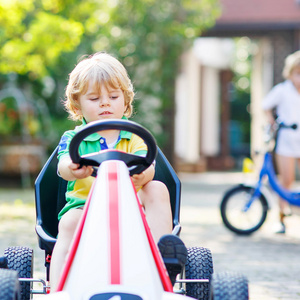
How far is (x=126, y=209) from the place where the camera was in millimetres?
2256

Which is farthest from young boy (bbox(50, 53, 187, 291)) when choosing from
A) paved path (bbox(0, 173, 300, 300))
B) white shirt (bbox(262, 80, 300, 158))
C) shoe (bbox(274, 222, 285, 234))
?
shoe (bbox(274, 222, 285, 234))

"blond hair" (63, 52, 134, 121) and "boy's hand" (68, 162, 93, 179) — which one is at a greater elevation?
"blond hair" (63, 52, 134, 121)

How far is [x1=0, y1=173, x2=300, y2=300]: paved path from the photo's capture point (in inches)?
158

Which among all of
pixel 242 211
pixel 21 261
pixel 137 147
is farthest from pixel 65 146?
pixel 242 211

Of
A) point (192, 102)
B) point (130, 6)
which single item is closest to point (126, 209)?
point (130, 6)

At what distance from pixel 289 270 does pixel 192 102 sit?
41.4 ft

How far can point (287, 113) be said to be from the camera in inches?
244

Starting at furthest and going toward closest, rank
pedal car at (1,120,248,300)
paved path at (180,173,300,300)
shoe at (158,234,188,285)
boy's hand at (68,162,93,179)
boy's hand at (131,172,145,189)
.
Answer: paved path at (180,173,300,300) → boy's hand at (131,172,145,189) → boy's hand at (68,162,93,179) → shoe at (158,234,188,285) → pedal car at (1,120,248,300)

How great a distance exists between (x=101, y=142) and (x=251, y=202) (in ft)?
10.9

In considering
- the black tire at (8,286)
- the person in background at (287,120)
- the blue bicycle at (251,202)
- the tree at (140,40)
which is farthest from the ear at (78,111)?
the tree at (140,40)

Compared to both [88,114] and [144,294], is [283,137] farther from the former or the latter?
[144,294]

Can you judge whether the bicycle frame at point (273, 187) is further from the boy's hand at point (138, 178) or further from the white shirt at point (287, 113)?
the boy's hand at point (138, 178)

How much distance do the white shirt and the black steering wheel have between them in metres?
3.71

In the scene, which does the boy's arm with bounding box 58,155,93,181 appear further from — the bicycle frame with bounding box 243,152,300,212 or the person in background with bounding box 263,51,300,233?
the person in background with bounding box 263,51,300,233
